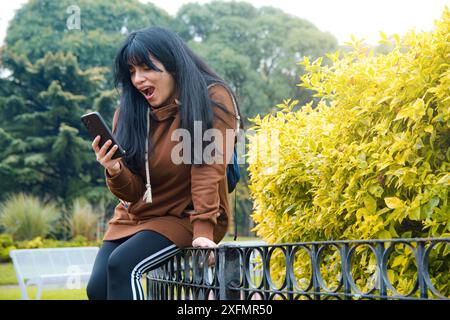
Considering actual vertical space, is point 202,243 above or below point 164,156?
below

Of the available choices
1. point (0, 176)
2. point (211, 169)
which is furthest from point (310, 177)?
point (0, 176)

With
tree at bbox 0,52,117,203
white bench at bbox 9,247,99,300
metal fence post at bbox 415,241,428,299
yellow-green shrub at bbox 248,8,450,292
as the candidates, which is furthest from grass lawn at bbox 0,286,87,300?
tree at bbox 0,52,117,203

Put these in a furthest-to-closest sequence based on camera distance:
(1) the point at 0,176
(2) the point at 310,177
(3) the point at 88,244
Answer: (1) the point at 0,176
(3) the point at 88,244
(2) the point at 310,177

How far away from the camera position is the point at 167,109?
101 inches

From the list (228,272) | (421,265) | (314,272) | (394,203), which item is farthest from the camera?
(394,203)

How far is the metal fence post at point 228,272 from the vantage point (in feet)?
6.72

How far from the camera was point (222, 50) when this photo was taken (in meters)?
28.1

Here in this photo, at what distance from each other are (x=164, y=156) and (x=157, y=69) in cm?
33

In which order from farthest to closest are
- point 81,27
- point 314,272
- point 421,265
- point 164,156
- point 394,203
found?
point 81,27 → point 164,156 → point 394,203 → point 314,272 → point 421,265

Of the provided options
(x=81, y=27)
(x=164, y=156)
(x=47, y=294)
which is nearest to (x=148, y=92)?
(x=164, y=156)

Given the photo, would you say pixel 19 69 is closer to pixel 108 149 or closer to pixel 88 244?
pixel 88 244

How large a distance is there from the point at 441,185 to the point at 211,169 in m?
0.80

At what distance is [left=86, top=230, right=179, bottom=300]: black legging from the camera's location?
2.25 metres

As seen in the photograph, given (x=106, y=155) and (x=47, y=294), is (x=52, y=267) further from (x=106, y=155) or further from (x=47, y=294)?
(x=106, y=155)
